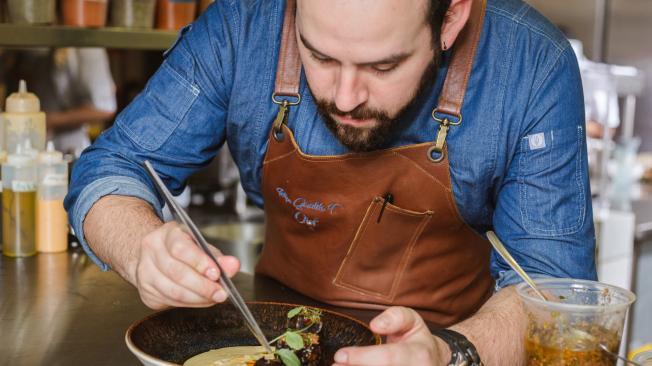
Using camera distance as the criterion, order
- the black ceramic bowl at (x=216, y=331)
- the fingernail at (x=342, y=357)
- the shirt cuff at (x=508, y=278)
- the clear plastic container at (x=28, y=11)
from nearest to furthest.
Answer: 1. the fingernail at (x=342, y=357)
2. the black ceramic bowl at (x=216, y=331)
3. the shirt cuff at (x=508, y=278)
4. the clear plastic container at (x=28, y=11)

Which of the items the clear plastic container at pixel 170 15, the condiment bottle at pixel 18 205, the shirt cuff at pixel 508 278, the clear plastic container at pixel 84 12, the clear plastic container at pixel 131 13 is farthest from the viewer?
the clear plastic container at pixel 170 15

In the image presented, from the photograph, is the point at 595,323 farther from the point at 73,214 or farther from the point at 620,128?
the point at 620,128

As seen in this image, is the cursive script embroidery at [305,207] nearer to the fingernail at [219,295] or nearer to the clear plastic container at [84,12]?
the fingernail at [219,295]

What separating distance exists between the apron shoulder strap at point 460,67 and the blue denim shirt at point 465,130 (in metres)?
0.02

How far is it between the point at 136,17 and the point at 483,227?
142cm

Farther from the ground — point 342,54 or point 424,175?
point 342,54

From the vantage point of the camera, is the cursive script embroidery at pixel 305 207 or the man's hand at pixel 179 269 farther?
the cursive script embroidery at pixel 305 207

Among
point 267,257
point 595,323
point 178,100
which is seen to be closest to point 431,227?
point 267,257

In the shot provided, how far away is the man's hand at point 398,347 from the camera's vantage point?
1.12 metres

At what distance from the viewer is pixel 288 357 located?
1303 mm

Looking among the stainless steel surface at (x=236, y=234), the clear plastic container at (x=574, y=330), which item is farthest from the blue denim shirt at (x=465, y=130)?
the stainless steel surface at (x=236, y=234)

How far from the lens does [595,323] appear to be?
3.82 feet

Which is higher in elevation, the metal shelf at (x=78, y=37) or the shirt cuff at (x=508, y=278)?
the metal shelf at (x=78, y=37)

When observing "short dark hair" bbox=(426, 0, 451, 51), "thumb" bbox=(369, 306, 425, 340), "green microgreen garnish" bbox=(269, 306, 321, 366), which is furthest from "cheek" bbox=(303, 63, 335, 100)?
"thumb" bbox=(369, 306, 425, 340)
